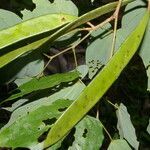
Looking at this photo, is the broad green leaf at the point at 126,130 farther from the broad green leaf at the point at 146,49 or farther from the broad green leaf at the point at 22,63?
the broad green leaf at the point at 22,63

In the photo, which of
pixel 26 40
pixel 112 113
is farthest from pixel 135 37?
pixel 112 113

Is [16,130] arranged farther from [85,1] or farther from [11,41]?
[85,1]

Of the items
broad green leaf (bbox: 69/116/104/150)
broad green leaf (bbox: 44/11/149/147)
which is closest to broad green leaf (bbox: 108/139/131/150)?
broad green leaf (bbox: 69/116/104/150)

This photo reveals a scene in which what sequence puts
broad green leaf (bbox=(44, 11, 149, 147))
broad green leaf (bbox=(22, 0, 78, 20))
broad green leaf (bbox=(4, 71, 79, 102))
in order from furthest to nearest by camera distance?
1. broad green leaf (bbox=(22, 0, 78, 20))
2. broad green leaf (bbox=(4, 71, 79, 102))
3. broad green leaf (bbox=(44, 11, 149, 147))

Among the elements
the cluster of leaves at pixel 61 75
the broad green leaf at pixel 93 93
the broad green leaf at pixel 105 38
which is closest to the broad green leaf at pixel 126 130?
the cluster of leaves at pixel 61 75

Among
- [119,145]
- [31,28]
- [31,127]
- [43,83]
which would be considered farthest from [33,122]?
[119,145]

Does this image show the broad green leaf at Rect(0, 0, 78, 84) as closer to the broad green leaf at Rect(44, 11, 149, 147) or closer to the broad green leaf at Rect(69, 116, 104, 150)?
the broad green leaf at Rect(69, 116, 104, 150)
